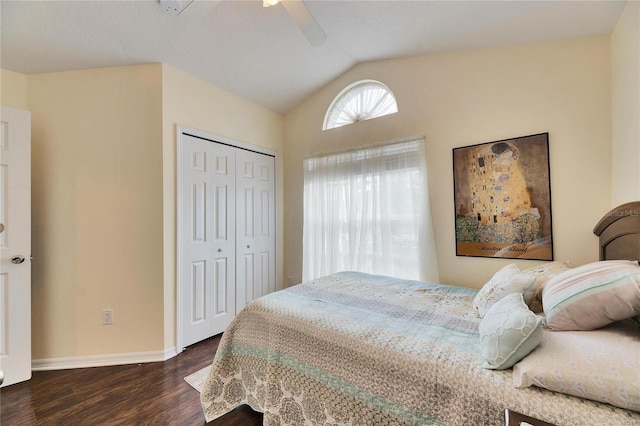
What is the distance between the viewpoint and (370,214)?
2.78 metres

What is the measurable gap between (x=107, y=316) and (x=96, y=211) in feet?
2.92

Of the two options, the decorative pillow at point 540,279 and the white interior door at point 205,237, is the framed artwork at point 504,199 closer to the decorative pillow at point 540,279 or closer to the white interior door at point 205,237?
the decorative pillow at point 540,279

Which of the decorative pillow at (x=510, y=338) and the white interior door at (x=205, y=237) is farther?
the white interior door at (x=205, y=237)

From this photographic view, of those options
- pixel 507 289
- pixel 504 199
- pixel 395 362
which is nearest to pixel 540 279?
pixel 507 289

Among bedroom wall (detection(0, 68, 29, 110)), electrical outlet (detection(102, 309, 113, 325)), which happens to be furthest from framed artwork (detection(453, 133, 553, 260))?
bedroom wall (detection(0, 68, 29, 110))

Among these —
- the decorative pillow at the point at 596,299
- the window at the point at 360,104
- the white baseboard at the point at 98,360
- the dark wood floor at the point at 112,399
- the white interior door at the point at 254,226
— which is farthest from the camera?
the white interior door at the point at 254,226

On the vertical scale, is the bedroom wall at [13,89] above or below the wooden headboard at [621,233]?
above

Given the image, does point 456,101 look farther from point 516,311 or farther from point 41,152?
point 41,152

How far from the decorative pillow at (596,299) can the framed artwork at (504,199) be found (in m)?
0.94

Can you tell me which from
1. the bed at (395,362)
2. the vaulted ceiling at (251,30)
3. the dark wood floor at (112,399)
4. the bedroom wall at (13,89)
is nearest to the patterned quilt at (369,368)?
the bed at (395,362)

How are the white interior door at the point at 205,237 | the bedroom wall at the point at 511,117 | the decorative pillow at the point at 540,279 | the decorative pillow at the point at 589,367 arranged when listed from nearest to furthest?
the decorative pillow at the point at 589,367
the decorative pillow at the point at 540,279
the bedroom wall at the point at 511,117
the white interior door at the point at 205,237

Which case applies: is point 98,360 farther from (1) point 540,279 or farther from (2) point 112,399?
(1) point 540,279

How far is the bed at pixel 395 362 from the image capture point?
0.85m

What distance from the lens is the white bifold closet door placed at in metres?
2.49
